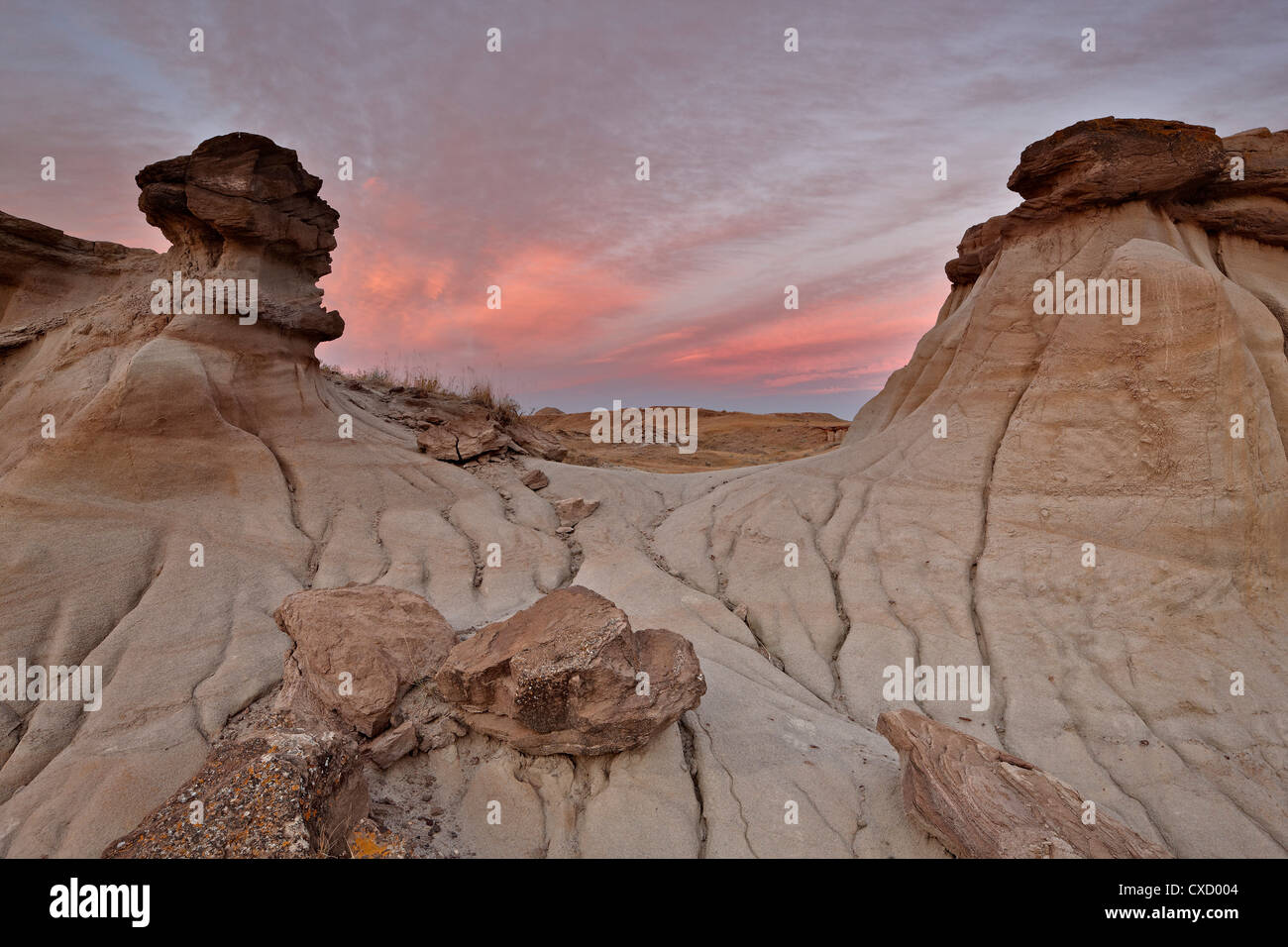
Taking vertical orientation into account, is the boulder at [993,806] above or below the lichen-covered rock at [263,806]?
below

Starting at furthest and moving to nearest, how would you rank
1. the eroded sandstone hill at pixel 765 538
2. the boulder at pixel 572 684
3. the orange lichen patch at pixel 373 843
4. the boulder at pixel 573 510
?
the boulder at pixel 573 510 < the eroded sandstone hill at pixel 765 538 < the boulder at pixel 572 684 < the orange lichen patch at pixel 373 843

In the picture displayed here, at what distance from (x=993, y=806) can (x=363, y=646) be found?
4.83 m

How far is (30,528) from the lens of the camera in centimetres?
707

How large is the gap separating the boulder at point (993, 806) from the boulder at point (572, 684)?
172cm

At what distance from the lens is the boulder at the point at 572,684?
454 centimetres

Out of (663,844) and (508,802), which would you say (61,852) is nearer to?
(508,802)

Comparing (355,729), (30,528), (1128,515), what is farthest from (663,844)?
(30,528)

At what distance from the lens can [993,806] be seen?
12.7 feet

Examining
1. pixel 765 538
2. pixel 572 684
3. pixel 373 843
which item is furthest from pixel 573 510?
pixel 373 843

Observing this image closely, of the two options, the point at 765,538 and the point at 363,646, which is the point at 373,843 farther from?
the point at 765,538

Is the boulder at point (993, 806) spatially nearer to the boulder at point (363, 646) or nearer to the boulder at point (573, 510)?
the boulder at point (363, 646)

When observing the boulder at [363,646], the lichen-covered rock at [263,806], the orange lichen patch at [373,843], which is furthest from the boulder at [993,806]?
the boulder at [363,646]

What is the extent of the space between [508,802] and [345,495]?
7.01 metres

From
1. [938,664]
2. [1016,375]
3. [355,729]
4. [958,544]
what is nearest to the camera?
[355,729]
